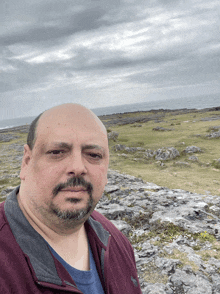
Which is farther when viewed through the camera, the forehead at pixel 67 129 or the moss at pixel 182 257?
the moss at pixel 182 257

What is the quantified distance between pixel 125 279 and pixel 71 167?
1.63m

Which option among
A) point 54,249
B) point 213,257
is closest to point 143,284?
point 213,257

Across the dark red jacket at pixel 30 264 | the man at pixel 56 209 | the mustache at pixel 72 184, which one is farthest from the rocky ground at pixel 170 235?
the mustache at pixel 72 184

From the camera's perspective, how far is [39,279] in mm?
1485

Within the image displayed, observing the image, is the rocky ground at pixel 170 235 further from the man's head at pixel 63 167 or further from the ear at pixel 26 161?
the ear at pixel 26 161

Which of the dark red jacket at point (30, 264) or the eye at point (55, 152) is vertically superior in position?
the eye at point (55, 152)

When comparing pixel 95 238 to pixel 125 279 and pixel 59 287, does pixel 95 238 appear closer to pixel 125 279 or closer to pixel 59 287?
pixel 125 279

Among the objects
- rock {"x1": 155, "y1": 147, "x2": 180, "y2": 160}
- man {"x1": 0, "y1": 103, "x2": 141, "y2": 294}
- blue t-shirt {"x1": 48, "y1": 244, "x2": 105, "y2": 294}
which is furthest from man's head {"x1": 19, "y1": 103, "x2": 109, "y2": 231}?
rock {"x1": 155, "y1": 147, "x2": 180, "y2": 160}

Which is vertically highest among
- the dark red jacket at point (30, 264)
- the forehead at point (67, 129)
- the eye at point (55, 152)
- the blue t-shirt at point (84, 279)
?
the forehead at point (67, 129)

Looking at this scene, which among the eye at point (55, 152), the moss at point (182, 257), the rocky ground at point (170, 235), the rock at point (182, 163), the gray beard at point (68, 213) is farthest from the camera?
the rock at point (182, 163)

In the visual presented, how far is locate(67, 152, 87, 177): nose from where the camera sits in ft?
5.72

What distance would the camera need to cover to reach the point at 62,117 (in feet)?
6.27

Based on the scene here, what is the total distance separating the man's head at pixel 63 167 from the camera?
172cm

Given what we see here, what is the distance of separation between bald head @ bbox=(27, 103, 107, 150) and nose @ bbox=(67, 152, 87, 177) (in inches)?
12.6
